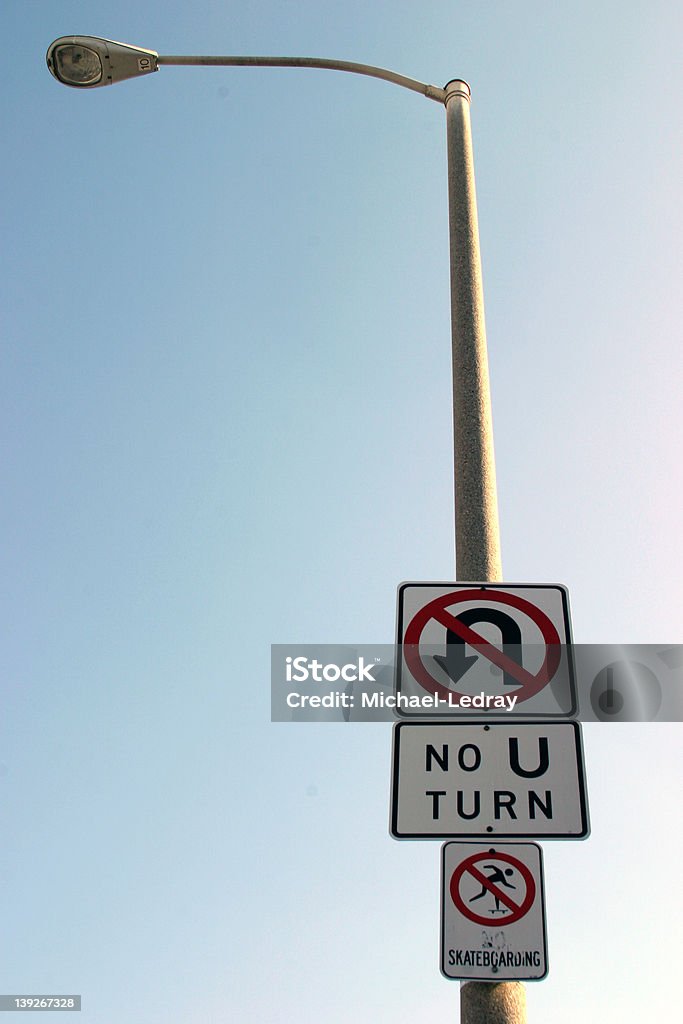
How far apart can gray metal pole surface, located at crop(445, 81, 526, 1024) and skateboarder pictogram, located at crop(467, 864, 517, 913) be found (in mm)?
280

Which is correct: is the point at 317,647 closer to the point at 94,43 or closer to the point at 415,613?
the point at 415,613

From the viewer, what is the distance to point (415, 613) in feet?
13.4

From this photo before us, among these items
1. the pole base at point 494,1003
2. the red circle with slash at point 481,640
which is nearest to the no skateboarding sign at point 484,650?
the red circle with slash at point 481,640

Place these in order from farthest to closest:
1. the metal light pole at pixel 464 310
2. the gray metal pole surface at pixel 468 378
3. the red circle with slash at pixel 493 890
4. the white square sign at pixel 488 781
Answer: the gray metal pole surface at pixel 468 378 < the metal light pole at pixel 464 310 < the white square sign at pixel 488 781 < the red circle with slash at pixel 493 890

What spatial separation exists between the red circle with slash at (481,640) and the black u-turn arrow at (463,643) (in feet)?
0.07

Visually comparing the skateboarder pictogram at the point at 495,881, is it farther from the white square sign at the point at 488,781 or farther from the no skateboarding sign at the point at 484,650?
the no skateboarding sign at the point at 484,650

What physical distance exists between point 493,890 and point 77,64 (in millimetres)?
6160

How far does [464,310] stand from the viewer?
5316 mm

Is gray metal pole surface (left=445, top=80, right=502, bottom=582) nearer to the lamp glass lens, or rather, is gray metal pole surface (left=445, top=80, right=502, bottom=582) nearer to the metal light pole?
the metal light pole

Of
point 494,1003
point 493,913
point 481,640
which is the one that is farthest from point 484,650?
point 494,1003

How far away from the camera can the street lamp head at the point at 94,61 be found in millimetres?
6984

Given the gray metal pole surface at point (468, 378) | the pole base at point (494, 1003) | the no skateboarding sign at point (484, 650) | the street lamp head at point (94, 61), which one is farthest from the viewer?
the street lamp head at point (94, 61)

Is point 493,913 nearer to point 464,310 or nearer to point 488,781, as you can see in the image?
point 488,781

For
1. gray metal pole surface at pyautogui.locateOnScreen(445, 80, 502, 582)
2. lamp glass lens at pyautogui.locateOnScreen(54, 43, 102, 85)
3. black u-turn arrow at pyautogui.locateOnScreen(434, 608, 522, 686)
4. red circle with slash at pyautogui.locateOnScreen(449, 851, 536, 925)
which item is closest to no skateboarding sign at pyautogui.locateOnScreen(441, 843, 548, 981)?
red circle with slash at pyautogui.locateOnScreen(449, 851, 536, 925)
